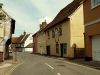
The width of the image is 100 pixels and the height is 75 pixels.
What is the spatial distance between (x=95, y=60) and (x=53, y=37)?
25.1 metres

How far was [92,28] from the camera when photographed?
27375 mm

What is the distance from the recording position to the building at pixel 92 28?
85.2 ft

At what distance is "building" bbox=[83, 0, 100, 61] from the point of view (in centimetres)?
2597

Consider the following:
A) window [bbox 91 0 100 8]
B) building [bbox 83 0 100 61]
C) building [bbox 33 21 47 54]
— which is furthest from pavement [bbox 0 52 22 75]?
building [bbox 33 21 47 54]

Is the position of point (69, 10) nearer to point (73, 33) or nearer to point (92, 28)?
point (73, 33)

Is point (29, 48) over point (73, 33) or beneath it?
beneath

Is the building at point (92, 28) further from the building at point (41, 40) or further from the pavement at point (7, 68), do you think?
the building at point (41, 40)

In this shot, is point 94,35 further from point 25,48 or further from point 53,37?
point 25,48

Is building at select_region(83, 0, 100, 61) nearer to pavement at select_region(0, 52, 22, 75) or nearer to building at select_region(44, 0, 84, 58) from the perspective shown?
pavement at select_region(0, 52, 22, 75)

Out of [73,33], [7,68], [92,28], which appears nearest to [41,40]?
[73,33]

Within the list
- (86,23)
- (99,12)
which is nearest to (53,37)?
(86,23)

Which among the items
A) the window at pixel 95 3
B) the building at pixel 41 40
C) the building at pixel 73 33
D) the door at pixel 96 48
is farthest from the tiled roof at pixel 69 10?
the building at pixel 41 40

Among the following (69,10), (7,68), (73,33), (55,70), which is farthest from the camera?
(69,10)

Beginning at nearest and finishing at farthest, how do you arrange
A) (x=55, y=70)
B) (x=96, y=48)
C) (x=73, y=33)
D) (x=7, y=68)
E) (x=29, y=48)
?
(x=55, y=70), (x=7, y=68), (x=96, y=48), (x=73, y=33), (x=29, y=48)
